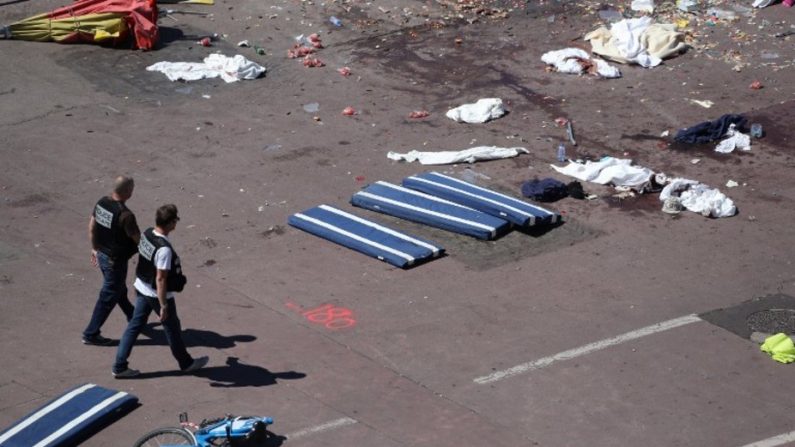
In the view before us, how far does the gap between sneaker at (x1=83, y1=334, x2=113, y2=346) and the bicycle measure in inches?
86.2

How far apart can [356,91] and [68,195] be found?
17.4 ft

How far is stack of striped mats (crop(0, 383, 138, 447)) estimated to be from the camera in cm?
955

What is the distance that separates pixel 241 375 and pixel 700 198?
6.78 m

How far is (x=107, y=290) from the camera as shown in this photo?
36.7ft

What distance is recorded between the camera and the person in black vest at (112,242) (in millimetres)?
10984

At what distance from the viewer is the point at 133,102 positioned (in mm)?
18016

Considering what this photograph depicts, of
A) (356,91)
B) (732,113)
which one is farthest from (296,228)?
(732,113)

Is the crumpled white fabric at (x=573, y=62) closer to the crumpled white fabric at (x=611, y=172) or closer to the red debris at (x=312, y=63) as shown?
the crumpled white fabric at (x=611, y=172)

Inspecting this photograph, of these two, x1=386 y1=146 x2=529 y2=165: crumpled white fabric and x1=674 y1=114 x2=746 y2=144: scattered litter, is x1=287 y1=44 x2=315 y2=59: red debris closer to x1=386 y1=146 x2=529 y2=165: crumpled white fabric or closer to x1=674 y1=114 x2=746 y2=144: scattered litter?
x1=386 y1=146 x2=529 y2=165: crumpled white fabric

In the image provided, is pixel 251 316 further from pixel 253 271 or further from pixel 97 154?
pixel 97 154

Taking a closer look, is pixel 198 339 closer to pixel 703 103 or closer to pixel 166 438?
pixel 166 438

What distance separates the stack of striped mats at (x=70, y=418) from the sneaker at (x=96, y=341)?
3.45 feet

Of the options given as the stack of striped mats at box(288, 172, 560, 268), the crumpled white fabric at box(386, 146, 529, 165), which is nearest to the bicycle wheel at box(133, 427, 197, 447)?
the stack of striped mats at box(288, 172, 560, 268)

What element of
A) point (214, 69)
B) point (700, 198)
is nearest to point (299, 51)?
point (214, 69)
